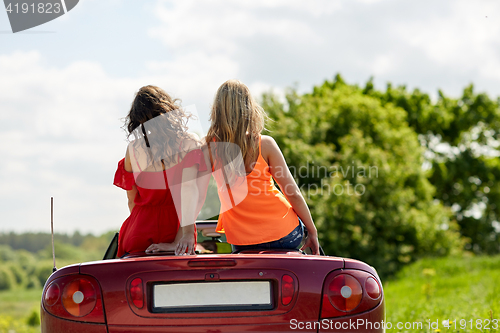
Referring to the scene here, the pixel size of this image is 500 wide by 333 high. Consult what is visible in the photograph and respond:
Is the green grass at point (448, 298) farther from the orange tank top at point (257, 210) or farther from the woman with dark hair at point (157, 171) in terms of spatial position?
the woman with dark hair at point (157, 171)

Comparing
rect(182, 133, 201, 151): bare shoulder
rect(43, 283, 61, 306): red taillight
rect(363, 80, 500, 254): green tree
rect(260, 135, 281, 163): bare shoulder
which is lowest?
rect(363, 80, 500, 254): green tree

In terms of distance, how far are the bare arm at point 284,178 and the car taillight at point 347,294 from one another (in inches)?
28.2

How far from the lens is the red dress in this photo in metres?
3.29

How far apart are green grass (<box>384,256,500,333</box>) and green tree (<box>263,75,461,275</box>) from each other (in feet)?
9.37

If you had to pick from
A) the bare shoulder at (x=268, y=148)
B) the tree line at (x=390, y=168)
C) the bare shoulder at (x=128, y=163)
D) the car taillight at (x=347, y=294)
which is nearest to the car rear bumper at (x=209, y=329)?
the car taillight at (x=347, y=294)

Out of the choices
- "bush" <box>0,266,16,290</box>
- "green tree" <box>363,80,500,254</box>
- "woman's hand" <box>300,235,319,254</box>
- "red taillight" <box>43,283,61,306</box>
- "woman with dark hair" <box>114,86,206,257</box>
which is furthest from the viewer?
"bush" <box>0,266,16,290</box>

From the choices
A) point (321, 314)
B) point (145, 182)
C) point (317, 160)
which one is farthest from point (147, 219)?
point (317, 160)

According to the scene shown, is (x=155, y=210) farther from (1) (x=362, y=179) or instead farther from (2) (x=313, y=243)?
(1) (x=362, y=179)

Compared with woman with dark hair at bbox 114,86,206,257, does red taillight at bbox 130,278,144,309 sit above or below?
below

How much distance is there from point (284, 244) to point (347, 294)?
2.57 feet

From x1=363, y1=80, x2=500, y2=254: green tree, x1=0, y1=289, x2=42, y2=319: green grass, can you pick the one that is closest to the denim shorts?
x1=363, y1=80, x2=500, y2=254: green tree

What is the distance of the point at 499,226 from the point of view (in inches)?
1262

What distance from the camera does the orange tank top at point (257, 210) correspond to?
10.4ft

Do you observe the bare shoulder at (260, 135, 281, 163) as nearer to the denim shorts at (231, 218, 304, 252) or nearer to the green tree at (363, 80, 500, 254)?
the denim shorts at (231, 218, 304, 252)
